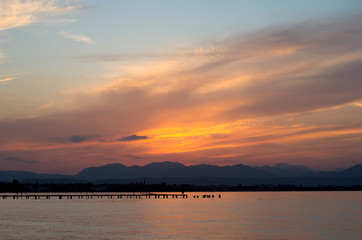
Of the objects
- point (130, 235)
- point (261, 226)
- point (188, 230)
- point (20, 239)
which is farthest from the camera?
point (261, 226)

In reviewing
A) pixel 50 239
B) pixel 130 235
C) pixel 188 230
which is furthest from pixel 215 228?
pixel 50 239

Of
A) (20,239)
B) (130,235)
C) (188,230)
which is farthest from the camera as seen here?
(188,230)

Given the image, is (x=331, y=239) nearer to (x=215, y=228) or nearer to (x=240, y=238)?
(x=240, y=238)

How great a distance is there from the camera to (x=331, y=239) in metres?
78.1

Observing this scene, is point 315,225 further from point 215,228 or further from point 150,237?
point 150,237

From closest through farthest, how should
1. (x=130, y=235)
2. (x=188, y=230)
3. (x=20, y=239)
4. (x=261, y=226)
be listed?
(x=20, y=239) < (x=130, y=235) < (x=188, y=230) < (x=261, y=226)

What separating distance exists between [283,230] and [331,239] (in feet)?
40.8

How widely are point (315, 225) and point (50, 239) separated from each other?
5756cm

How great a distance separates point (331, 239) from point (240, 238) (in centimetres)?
1587

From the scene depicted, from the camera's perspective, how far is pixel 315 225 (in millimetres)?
100500

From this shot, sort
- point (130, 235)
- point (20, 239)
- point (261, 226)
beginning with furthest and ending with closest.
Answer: point (261, 226)
point (130, 235)
point (20, 239)

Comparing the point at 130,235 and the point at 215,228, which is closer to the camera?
the point at 130,235

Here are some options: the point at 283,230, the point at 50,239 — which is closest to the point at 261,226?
the point at 283,230

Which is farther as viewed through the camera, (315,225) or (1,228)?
(315,225)
